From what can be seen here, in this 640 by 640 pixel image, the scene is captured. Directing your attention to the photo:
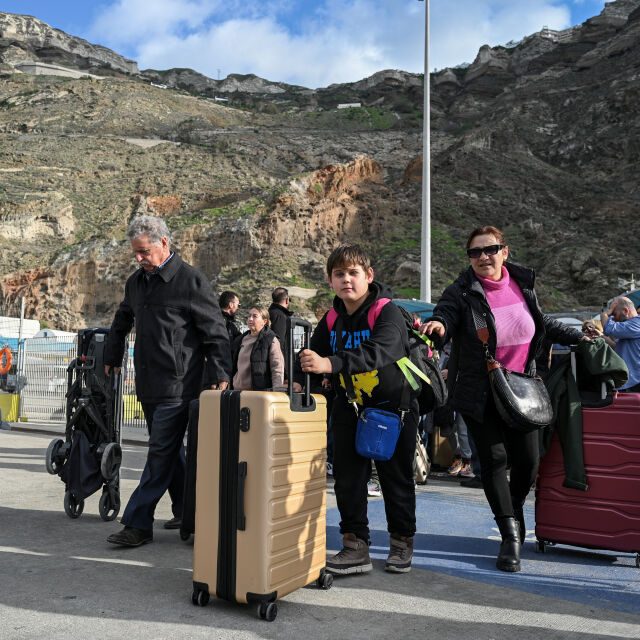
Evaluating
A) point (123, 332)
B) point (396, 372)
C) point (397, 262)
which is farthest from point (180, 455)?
point (397, 262)

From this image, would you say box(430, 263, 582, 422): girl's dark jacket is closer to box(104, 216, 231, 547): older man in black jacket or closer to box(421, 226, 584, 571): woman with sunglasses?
box(421, 226, 584, 571): woman with sunglasses

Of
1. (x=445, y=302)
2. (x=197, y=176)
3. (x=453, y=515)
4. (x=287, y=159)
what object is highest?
(x=287, y=159)

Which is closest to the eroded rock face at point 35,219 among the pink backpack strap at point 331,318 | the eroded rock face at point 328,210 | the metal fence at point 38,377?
the eroded rock face at point 328,210

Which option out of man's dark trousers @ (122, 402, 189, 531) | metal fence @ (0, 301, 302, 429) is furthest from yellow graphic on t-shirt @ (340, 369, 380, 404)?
metal fence @ (0, 301, 302, 429)

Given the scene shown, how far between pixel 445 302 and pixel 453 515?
214 cm

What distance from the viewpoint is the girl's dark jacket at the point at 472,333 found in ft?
12.8

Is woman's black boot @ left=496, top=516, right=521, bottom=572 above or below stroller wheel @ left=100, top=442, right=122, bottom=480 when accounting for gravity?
below

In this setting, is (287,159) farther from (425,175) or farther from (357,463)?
(357,463)

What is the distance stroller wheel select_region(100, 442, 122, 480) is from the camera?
4.70m

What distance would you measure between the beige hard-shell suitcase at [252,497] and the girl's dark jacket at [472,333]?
1224 millimetres

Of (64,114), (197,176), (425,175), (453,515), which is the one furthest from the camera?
(64,114)

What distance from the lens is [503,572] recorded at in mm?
3730

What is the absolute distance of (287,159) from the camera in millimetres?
87500

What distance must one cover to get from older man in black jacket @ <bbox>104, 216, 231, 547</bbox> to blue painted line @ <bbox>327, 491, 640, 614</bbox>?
1.21 metres
